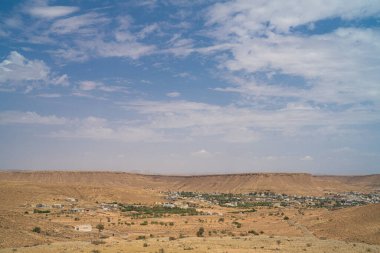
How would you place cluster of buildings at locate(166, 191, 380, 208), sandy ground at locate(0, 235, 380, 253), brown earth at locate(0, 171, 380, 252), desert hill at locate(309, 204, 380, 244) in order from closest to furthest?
sandy ground at locate(0, 235, 380, 253), brown earth at locate(0, 171, 380, 252), desert hill at locate(309, 204, 380, 244), cluster of buildings at locate(166, 191, 380, 208)

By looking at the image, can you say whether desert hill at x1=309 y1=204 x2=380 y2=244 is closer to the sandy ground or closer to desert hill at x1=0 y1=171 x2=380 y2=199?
the sandy ground

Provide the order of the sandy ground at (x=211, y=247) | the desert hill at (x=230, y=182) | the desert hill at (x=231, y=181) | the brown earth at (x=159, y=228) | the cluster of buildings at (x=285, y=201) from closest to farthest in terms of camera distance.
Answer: the sandy ground at (x=211, y=247) → the brown earth at (x=159, y=228) → the cluster of buildings at (x=285, y=201) → the desert hill at (x=230, y=182) → the desert hill at (x=231, y=181)

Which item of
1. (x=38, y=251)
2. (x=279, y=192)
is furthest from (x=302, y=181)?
(x=38, y=251)

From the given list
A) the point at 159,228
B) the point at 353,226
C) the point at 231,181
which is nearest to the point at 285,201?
the point at 353,226

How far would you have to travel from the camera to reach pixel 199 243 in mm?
35688

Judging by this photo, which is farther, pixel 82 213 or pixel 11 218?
pixel 82 213

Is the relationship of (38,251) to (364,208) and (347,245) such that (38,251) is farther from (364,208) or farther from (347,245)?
(364,208)

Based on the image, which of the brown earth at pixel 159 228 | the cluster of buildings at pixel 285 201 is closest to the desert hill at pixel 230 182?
the cluster of buildings at pixel 285 201

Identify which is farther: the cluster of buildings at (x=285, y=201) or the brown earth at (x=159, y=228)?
the cluster of buildings at (x=285, y=201)

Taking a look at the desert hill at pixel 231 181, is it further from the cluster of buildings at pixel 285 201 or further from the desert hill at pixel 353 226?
the desert hill at pixel 353 226

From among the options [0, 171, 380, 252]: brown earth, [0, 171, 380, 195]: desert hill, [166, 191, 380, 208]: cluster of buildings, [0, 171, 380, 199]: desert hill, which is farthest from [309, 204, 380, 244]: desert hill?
[0, 171, 380, 195]: desert hill

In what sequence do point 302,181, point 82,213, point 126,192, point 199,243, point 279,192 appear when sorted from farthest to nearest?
point 302,181, point 279,192, point 126,192, point 82,213, point 199,243

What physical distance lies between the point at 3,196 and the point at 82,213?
75.2ft

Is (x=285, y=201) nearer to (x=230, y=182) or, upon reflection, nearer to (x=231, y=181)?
(x=230, y=182)
